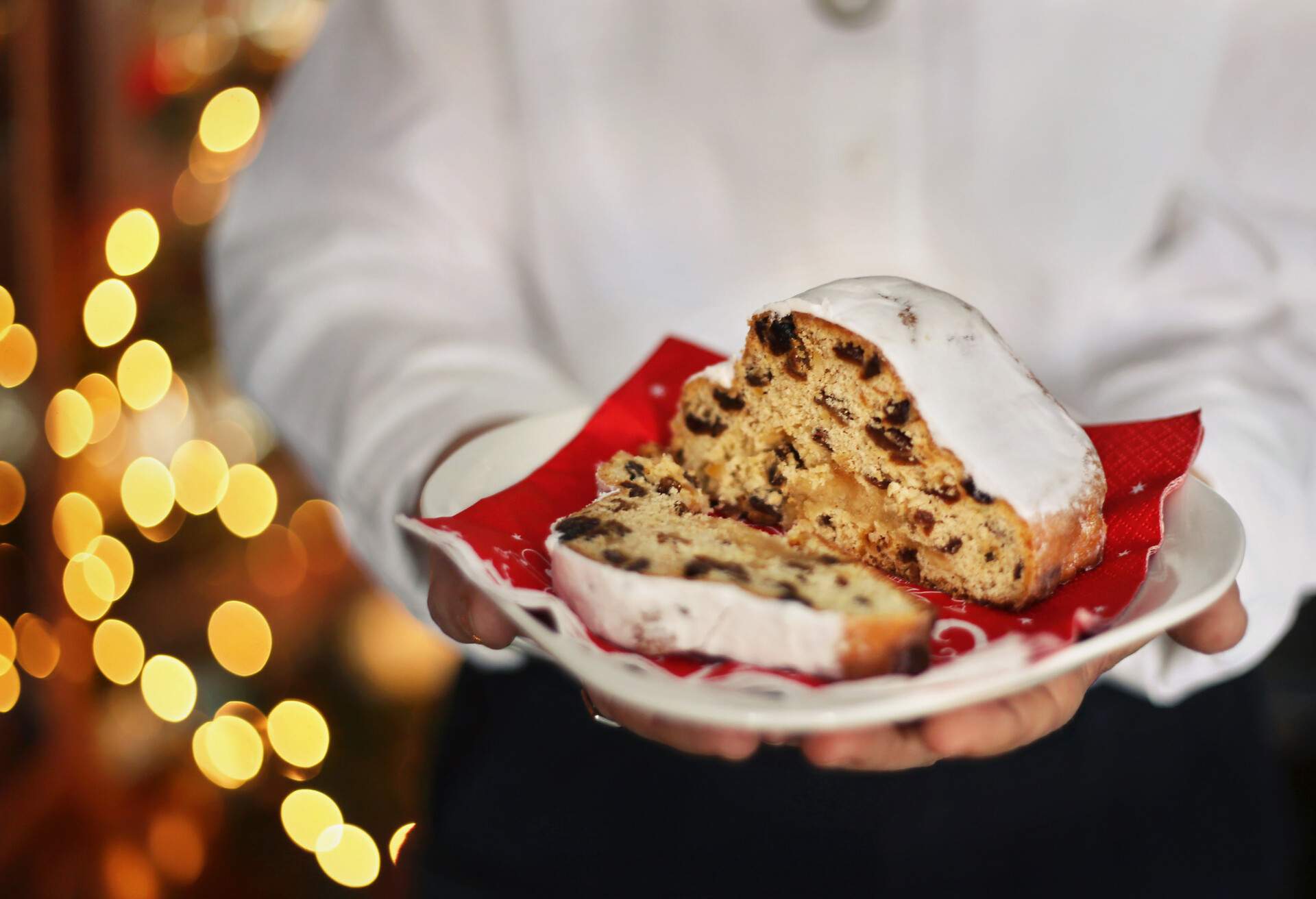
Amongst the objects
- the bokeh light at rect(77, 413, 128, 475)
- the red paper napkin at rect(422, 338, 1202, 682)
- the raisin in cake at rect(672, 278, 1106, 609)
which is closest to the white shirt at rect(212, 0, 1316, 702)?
the red paper napkin at rect(422, 338, 1202, 682)

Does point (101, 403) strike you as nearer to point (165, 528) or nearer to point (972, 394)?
point (165, 528)

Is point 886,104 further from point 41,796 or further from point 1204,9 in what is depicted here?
point 41,796

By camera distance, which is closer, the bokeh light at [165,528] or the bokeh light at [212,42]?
the bokeh light at [212,42]

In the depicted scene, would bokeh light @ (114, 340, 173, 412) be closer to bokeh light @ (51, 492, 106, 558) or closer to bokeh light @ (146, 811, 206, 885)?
bokeh light @ (51, 492, 106, 558)

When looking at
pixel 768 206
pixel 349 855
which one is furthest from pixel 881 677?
pixel 349 855

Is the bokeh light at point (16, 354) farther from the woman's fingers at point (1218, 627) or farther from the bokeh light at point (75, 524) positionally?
the woman's fingers at point (1218, 627)

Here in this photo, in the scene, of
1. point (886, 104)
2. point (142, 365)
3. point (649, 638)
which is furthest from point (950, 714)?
point (142, 365)

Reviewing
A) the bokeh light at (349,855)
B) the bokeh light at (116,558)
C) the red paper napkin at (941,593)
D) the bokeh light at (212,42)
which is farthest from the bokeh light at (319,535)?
the red paper napkin at (941,593)
